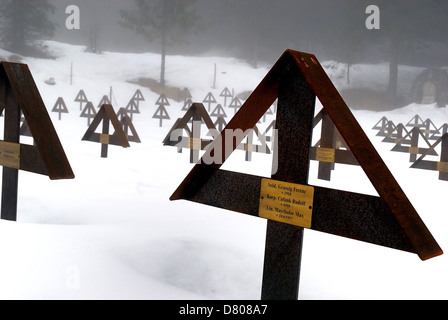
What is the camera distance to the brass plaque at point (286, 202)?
7.16 ft

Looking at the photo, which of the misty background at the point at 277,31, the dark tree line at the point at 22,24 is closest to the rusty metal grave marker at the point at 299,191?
the dark tree line at the point at 22,24

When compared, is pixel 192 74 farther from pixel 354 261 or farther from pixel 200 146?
pixel 354 261

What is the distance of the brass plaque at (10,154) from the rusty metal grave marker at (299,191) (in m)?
1.74

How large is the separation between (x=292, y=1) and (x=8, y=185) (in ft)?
152

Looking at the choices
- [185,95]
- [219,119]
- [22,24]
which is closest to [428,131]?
[219,119]

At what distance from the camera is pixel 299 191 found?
86.9 inches

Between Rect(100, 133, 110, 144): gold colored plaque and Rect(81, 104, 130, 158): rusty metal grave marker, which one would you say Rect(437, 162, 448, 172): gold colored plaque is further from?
Rect(100, 133, 110, 144): gold colored plaque

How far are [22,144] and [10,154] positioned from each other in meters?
0.19

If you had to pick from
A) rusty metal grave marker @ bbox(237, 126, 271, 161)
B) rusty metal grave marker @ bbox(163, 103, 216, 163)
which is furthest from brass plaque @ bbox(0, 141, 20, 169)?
rusty metal grave marker @ bbox(237, 126, 271, 161)

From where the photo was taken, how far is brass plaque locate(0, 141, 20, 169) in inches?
137

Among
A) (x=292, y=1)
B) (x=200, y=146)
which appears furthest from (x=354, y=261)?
(x=292, y=1)

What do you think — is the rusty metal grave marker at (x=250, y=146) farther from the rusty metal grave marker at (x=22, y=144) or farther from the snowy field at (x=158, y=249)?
the rusty metal grave marker at (x=22, y=144)

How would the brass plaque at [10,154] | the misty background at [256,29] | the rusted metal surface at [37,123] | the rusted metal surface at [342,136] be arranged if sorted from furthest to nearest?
the misty background at [256,29] < the brass plaque at [10,154] < the rusted metal surface at [37,123] < the rusted metal surface at [342,136]

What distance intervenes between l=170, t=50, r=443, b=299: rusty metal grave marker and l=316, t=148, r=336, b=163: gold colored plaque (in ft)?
14.4
